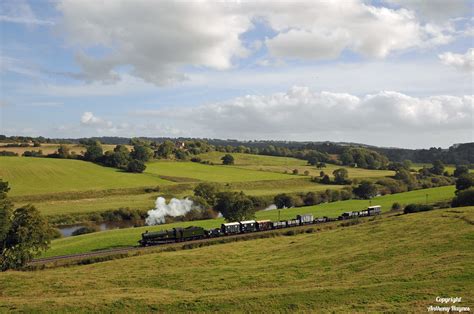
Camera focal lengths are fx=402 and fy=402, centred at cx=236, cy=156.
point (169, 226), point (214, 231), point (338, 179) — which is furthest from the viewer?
point (338, 179)

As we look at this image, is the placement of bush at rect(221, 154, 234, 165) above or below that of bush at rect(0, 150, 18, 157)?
below

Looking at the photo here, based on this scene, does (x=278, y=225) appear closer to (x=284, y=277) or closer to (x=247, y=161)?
(x=284, y=277)

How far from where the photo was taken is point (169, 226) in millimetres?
86812

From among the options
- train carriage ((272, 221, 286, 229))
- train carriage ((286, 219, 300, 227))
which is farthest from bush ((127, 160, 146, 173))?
train carriage ((272, 221, 286, 229))

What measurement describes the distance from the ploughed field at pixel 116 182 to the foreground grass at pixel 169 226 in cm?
1958

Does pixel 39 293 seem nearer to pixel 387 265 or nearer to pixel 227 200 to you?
pixel 387 265

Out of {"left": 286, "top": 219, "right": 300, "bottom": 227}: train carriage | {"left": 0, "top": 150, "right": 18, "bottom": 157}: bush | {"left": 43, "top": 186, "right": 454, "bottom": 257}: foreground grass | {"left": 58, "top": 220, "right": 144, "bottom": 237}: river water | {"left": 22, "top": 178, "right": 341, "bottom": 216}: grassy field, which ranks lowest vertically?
{"left": 58, "top": 220, "right": 144, "bottom": 237}: river water

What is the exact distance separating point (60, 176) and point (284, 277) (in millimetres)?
105297

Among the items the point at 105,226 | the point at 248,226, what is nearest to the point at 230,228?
the point at 248,226

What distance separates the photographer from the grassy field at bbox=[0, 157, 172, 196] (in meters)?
112

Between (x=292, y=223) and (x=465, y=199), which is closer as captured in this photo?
(x=292, y=223)

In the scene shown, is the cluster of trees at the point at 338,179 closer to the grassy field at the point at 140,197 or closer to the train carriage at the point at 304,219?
the grassy field at the point at 140,197

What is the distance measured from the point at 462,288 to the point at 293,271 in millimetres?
16039

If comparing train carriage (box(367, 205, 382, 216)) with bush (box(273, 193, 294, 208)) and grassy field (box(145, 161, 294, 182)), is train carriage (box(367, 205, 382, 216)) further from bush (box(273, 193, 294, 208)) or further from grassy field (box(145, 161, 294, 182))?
grassy field (box(145, 161, 294, 182))
